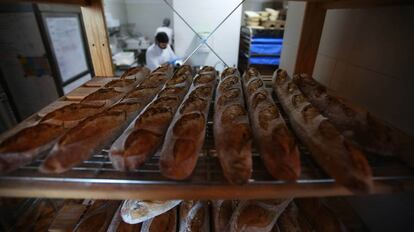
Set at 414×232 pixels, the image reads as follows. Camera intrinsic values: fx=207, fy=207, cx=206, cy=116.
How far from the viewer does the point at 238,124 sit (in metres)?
0.56

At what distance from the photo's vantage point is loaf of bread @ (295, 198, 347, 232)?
0.69 m

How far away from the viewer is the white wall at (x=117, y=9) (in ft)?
9.79

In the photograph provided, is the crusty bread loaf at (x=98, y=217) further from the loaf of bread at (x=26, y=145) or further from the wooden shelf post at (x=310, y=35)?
the wooden shelf post at (x=310, y=35)

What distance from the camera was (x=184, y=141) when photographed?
491 mm

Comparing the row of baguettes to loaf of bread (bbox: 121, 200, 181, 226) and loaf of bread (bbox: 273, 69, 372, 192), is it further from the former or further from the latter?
loaf of bread (bbox: 273, 69, 372, 192)

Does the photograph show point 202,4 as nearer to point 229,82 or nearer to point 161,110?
point 229,82

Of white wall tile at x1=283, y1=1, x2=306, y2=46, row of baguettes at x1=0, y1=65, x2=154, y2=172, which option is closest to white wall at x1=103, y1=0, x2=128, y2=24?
white wall tile at x1=283, y1=1, x2=306, y2=46

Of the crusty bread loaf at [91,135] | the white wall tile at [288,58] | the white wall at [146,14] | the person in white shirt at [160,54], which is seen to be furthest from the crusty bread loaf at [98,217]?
the white wall at [146,14]

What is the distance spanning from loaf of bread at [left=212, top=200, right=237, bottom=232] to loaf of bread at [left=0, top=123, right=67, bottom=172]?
552mm

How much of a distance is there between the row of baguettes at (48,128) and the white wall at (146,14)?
337 centimetres

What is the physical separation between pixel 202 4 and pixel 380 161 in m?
2.68

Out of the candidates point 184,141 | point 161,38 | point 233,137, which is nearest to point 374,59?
point 233,137

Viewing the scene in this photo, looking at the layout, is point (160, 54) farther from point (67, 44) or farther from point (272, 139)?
point (272, 139)

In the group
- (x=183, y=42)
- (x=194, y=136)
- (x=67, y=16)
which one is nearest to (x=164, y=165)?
(x=194, y=136)
